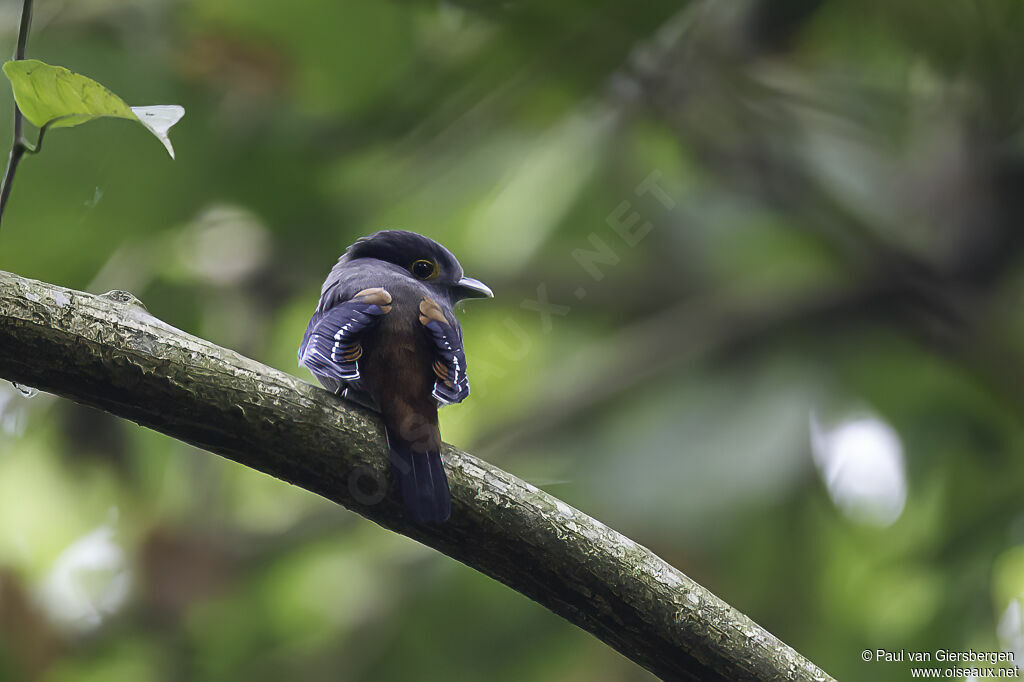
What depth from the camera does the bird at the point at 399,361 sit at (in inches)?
62.5

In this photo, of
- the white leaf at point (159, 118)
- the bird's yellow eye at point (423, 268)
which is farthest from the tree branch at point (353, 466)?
the bird's yellow eye at point (423, 268)

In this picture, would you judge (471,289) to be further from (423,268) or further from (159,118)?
(159,118)

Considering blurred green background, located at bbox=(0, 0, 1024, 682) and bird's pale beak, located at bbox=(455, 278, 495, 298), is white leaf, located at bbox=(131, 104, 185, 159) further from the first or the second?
blurred green background, located at bbox=(0, 0, 1024, 682)

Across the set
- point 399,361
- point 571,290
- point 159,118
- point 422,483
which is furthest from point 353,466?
point 571,290

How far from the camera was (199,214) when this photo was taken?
4.13m

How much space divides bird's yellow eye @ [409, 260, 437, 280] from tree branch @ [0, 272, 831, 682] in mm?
723

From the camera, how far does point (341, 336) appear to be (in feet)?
6.29

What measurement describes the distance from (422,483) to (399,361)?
0.43 metres

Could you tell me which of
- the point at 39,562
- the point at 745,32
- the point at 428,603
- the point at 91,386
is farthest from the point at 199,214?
the point at 91,386

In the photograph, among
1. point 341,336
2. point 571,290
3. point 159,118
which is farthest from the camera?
point 571,290

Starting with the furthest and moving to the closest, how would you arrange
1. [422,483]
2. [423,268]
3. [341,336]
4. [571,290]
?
1. [571,290]
2. [423,268]
3. [341,336]
4. [422,483]

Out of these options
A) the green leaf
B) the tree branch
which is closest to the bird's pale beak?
the tree branch

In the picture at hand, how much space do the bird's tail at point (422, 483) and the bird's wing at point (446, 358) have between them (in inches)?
10.5

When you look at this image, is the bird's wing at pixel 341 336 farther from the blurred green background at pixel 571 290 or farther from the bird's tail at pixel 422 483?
the blurred green background at pixel 571 290
